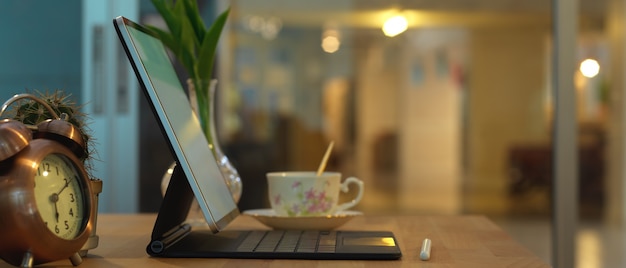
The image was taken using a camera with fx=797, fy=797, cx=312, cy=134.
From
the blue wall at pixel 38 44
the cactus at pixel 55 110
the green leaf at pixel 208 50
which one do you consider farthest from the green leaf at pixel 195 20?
the blue wall at pixel 38 44

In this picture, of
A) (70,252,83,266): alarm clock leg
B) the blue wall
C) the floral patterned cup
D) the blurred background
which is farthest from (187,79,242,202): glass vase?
the blue wall

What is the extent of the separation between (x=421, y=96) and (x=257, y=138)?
2.27 meters

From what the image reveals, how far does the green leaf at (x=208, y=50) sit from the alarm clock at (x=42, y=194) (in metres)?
0.50

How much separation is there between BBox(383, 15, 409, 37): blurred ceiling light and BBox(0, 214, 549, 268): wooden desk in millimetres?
3921

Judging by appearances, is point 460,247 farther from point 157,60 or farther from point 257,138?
point 257,138

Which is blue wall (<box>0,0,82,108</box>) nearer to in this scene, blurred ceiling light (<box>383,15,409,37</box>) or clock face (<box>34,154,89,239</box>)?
clock face (<box>34,154,89,239</box>)

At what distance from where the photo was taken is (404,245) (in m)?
1.11

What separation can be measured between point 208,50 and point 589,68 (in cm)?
714

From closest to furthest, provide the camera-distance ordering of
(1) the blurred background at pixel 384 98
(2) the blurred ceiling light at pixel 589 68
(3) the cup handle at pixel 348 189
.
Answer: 1. (3) the cup handle at pixel 348 189
2. (1) the blurred background at pixel 384 98
3. (2) the blurred ceiling light at pixel 589 68

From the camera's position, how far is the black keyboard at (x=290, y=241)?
0.99 metres

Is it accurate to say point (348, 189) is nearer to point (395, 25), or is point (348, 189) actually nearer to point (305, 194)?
point (305, 194)

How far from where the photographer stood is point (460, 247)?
3.60 ft

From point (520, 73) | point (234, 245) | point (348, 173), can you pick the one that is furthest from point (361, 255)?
point (520, 73)

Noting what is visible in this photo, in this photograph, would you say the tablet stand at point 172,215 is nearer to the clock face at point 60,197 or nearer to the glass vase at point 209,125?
the clock face at point 60,197
